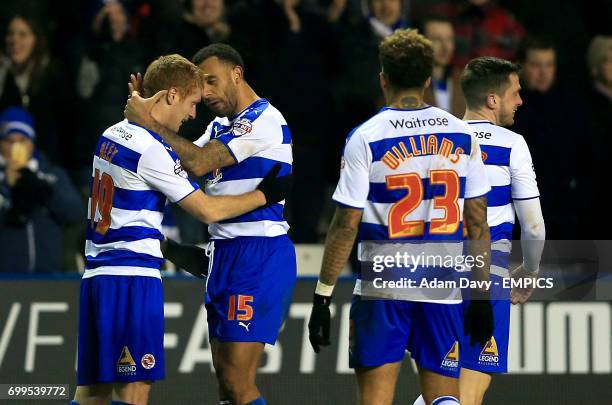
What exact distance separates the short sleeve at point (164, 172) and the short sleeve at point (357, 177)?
867 mm

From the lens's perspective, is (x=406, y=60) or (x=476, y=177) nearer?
(x=406, y=60)

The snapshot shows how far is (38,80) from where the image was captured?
11.3 meters

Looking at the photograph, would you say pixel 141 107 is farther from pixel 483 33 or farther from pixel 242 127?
pixel 483 33

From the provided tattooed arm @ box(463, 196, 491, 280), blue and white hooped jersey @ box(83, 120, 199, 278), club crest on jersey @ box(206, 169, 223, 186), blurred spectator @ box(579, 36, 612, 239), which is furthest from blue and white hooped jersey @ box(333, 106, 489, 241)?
blurred spectator @ box(579, 36, 612, 239)

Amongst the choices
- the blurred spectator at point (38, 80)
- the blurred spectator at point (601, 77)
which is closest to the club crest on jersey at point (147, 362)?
the blurred spectator at point (38, 80)

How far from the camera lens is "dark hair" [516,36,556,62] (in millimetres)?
11078

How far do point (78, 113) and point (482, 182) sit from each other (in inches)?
206

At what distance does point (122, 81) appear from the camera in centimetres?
1129

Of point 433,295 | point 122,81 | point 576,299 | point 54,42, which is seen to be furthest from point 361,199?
point 54,42

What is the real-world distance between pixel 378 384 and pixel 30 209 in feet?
14.7

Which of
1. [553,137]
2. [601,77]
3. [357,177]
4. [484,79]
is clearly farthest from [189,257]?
[601,77]

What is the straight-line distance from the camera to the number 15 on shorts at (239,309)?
7570 millimetres

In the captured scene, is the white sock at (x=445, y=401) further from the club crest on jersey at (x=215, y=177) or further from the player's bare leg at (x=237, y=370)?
the club crest on jersey at (x=215, y=177)

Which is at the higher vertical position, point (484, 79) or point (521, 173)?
point (484, 79)
